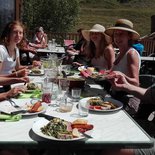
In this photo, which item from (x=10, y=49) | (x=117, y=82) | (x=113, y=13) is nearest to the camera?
(x=117, y=82)

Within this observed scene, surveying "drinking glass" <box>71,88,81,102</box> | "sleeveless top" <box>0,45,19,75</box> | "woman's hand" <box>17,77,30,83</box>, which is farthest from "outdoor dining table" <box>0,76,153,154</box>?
"sleeveless top" <box>0,45,19,75</box>

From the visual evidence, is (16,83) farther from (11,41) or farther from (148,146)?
(148,146)

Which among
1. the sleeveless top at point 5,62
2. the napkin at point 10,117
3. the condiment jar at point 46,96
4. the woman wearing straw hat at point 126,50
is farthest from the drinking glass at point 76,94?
the sleeveless top at point 5,62

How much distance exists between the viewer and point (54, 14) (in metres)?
15.2

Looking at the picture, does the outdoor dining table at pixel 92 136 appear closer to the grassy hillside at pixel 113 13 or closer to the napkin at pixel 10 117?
the napkin at pixel 10 117

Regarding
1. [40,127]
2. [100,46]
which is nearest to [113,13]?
[100,46]

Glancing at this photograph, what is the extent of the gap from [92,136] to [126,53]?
1936 millimetres

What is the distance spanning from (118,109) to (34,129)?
759 millimetres

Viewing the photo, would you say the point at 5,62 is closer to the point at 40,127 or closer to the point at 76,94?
the point at 76,94

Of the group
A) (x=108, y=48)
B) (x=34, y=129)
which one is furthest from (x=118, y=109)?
(x=108, y=48)

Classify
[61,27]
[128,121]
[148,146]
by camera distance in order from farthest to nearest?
[61,27] < [128,121] < [148,146]

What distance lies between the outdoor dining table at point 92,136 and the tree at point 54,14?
12.8 metres

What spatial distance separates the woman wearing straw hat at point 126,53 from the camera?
3.69 metres

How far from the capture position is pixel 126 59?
152 inches
